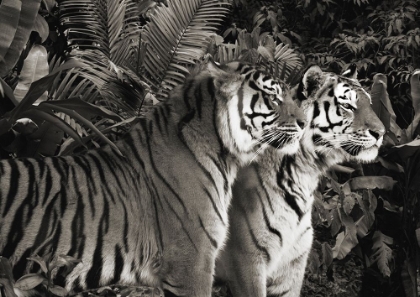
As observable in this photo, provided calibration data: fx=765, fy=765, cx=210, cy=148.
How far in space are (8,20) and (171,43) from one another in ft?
5.43

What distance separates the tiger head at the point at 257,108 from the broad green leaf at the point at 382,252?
209cm

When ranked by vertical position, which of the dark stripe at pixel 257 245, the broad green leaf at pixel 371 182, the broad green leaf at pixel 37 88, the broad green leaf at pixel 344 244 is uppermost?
the broad green leaf at pixel 37 88

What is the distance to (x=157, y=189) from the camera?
380 cm

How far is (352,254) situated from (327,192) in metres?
0.72

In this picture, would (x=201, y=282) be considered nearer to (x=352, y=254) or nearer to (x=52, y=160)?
(x=52, y=160)

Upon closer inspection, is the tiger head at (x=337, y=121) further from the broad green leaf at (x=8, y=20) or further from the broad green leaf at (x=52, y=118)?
the broad green leaf at (x=8, y=20)

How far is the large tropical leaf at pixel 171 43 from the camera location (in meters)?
6.05

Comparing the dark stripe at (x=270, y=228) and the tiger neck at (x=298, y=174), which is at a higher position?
the tiger neck at (x=298, y=174)

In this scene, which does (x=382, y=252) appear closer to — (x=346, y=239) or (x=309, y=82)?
(x=346, y=239)

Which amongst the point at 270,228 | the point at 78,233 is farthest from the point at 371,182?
the point at 78,233

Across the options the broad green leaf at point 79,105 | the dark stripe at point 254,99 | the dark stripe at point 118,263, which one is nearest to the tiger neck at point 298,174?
the dark stripe at point 254,99

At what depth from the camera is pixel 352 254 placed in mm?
6559

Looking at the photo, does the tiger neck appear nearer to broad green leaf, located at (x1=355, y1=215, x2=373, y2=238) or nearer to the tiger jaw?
the tiger jaw

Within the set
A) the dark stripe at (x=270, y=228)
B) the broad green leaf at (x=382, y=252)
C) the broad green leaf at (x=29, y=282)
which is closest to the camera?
the broad green leaf at (x=29, y=282)
